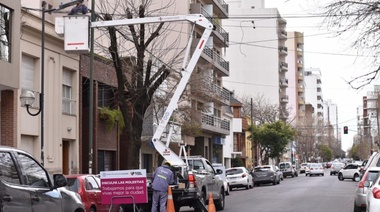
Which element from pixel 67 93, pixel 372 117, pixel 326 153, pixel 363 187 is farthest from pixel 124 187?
pixel 326 153

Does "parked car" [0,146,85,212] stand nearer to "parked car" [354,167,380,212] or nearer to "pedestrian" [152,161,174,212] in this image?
"pedestrian" [152,161,174,212]

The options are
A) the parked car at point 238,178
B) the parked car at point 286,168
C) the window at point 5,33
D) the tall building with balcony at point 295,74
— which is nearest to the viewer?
the window at point 5,33

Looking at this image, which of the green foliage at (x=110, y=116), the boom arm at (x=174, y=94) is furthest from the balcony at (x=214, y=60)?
the boom arm at (x=174, y=94)

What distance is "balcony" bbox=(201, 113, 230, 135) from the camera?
154 ft

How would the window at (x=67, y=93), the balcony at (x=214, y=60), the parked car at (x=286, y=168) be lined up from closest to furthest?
the window at (x=67, y=93), the balcony at (x=214, y=60), the parked car at (x=286, y=168)

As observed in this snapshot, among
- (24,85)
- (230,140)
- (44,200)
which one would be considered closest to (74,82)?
(24,85)

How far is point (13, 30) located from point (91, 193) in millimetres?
8222

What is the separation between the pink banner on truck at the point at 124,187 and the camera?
45.5ft

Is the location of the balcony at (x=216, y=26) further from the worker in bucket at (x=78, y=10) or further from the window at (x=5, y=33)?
the worker in bucket at (x=78, y=10)

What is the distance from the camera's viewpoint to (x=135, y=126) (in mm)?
23672

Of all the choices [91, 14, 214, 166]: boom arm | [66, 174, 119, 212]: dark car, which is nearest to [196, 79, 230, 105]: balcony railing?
[91, 14, 214, 166]: boom arm

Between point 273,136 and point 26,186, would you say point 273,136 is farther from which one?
point 26,186

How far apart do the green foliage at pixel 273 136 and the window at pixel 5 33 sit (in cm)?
4997

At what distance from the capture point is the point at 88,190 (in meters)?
15.9
